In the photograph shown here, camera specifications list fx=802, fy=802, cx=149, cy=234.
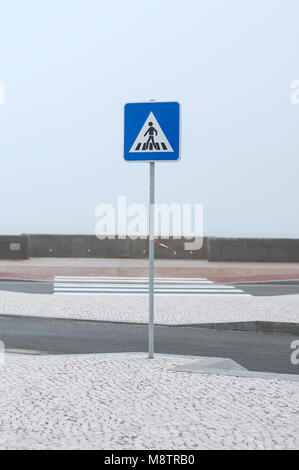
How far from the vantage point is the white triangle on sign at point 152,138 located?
8234mm

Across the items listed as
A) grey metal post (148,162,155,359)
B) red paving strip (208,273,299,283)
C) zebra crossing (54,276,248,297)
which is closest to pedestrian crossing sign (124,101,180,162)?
grey metal post (148,162,155,359)

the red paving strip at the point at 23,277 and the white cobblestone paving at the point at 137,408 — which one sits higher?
the red paving strip at the point at 23,277

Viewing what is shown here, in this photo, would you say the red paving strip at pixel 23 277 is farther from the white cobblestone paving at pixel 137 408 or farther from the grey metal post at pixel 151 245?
the white cobblestone paving at pixel 137 408

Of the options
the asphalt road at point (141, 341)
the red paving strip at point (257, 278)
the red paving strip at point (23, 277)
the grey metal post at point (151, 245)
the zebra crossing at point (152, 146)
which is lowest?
the asphalt road at point (141, 341)

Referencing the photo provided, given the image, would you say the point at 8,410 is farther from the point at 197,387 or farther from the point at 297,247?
the point at 297,247


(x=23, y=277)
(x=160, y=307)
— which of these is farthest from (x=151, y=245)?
(x=23, y=277)

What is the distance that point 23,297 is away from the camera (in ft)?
52.7

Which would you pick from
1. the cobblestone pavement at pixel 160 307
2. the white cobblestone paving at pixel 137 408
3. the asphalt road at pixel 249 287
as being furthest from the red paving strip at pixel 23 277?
the white cobblestone paving at pixel 137 408

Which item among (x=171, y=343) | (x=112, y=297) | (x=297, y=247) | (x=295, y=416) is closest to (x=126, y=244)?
(x=297, y=247)

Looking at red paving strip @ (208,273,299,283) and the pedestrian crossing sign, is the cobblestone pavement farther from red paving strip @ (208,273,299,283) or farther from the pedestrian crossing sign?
red paving strip @ (208,273,299,283)

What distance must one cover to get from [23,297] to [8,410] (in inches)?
401

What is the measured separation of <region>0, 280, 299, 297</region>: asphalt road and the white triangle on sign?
9.99 m

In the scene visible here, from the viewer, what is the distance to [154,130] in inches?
324
